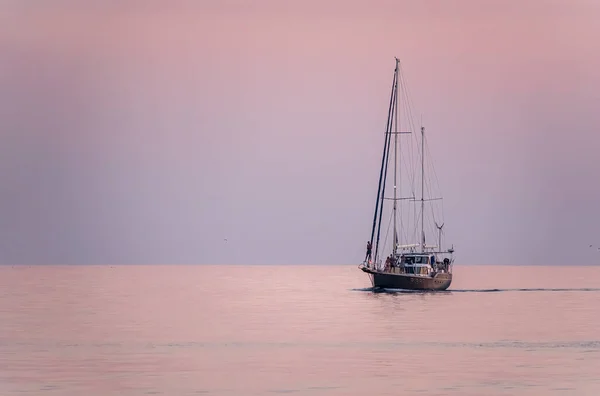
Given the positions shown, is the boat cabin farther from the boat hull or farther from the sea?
the sea

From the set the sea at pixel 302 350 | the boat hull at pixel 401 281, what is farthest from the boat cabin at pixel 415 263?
the sea at pixel 302 350

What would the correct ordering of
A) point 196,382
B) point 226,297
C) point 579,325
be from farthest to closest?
point 226,297 < point 579,325 < point 196,382

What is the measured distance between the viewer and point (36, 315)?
112812 mm

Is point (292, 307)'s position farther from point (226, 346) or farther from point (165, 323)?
point (226, 346)

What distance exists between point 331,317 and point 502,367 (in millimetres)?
45006

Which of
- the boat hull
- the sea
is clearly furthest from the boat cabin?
the sea

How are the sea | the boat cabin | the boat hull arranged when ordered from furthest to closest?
the boat cabin
the boat hull
the sea

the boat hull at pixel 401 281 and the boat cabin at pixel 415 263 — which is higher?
the boat cabin at pixel 415 263

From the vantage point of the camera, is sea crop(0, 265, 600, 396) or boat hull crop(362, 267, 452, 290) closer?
sea crop(0, 265, 600, 396)

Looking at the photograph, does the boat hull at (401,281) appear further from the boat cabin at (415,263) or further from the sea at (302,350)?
the sea at (302,350)

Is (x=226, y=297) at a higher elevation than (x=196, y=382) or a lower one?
lower

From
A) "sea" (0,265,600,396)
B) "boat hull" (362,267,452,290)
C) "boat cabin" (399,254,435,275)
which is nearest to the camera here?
"sea" (0,265,600,396)

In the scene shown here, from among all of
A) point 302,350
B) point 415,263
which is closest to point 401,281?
point 415,263

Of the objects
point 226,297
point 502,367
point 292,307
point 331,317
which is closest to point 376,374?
point 502,367
